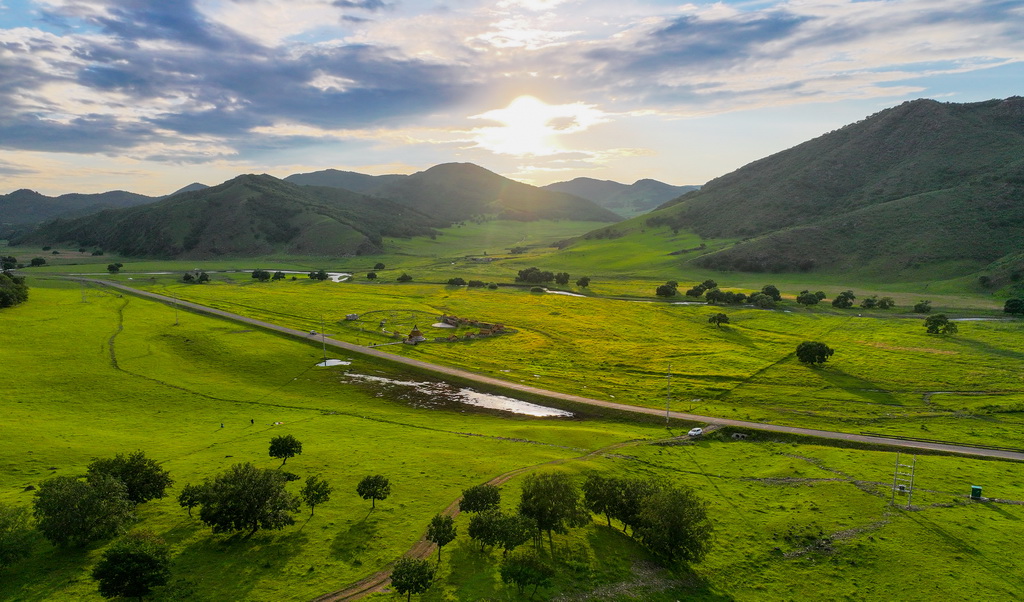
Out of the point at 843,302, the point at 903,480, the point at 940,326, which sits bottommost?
the point at 903,480

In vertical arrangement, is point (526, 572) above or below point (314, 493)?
below

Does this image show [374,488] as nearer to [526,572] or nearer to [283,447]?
[283,447]

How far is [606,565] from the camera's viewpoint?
1668 inches

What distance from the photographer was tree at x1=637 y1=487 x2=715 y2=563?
138 ft

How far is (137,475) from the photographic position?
147 feet

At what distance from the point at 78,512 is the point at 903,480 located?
78.3 m

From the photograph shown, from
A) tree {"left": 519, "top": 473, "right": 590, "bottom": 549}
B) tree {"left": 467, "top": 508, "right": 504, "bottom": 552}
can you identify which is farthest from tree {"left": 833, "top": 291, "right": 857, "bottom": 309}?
tree {"left": 467, "top": 508, "right": 504, "bottom": 552}

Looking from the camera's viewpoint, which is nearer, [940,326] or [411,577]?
[411,577]

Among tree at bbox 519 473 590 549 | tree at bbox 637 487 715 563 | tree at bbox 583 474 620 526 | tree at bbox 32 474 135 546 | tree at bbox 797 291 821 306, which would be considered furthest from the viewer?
tree at bbox 797 291 821 306

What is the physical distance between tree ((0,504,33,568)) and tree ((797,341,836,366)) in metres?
112

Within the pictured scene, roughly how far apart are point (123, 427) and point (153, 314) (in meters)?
84.8

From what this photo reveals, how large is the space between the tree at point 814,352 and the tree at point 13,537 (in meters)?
112

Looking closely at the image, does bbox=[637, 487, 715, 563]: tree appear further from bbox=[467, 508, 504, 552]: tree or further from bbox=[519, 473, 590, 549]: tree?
bbox=[467, 508, 504, 552]: tree

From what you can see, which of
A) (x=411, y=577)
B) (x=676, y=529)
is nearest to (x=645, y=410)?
(x=676, y=529)
